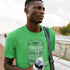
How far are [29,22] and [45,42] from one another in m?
0.26

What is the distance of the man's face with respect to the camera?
44.1 inches

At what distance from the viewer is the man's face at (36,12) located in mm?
1120

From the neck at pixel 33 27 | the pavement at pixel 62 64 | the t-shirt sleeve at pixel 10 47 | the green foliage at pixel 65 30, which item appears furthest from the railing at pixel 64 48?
the green foliage at pixel 65 30

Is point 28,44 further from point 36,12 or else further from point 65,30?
point 65,30

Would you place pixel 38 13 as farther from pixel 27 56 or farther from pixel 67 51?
pixel 67 51

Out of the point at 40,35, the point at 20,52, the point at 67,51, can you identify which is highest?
the point at 40,35

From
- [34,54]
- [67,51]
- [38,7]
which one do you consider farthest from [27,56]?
[67,51]

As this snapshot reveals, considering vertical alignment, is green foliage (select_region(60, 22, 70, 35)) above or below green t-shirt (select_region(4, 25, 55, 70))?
above

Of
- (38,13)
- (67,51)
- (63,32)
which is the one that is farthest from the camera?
(63,32)

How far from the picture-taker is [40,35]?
3.94ft

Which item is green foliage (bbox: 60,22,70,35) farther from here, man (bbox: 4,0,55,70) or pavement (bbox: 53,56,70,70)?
man (bbox: 4,0,55,70)

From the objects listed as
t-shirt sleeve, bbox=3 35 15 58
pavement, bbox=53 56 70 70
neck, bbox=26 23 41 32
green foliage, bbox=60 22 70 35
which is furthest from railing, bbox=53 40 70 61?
green foliage, bbox=60 22 70 35

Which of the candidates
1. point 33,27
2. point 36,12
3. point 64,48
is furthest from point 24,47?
point 64,48

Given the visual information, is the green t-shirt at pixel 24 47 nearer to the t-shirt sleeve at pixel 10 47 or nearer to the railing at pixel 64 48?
the t-shirt sleeve at pixel 10 47
